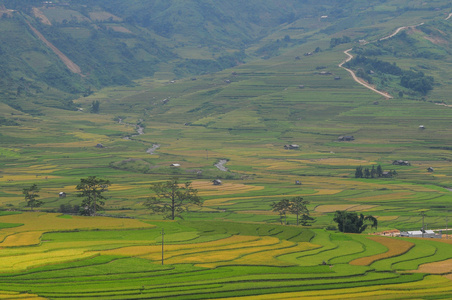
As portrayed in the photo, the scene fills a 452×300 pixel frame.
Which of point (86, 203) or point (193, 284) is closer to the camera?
point (193, 284)

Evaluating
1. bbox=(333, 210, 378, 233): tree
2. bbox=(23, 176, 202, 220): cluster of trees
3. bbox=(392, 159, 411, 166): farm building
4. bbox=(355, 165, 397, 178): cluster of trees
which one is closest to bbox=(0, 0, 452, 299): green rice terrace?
bbox=(355, 165, 397, 178): cluster of trees

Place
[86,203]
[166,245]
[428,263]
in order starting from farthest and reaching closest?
[86,203] < [166,245] < [428,263]

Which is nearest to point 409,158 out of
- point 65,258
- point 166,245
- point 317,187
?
point 317,187

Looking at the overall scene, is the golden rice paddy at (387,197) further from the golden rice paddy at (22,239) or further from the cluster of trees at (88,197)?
the golden rice paddy at (22,239)

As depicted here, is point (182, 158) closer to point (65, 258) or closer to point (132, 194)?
point (132, 194)

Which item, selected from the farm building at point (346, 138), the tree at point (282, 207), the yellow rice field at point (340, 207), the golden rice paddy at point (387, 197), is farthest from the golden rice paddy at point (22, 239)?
the farm building at point (346, 138)

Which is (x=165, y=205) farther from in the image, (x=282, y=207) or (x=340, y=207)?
(x=340, y=207)

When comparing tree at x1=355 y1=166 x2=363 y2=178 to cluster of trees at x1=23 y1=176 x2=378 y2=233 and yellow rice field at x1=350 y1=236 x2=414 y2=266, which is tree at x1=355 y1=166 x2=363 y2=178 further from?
yellow rice field at x1=350 y1=236 x2=414 y2=266

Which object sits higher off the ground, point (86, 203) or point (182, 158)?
point (182, 158)

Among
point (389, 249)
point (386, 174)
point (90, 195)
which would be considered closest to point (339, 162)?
point (386, 174)
